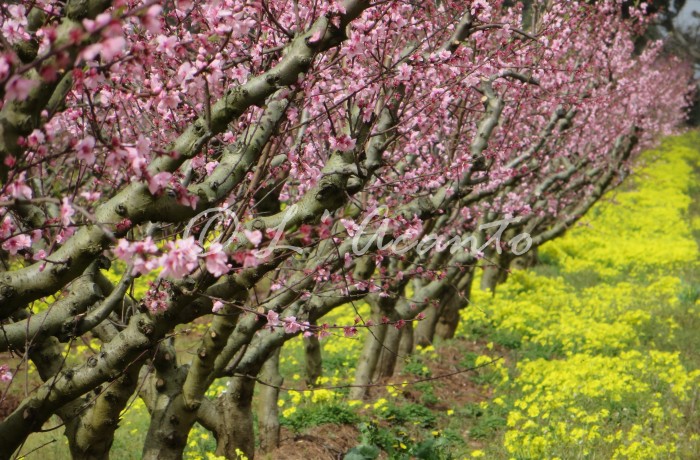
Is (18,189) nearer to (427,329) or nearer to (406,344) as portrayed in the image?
(406,344)

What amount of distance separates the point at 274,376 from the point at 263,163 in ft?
15.5

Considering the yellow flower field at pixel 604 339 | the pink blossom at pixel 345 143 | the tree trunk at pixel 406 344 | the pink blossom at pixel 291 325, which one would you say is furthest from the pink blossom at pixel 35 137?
the tree trunk at pixel 406 344

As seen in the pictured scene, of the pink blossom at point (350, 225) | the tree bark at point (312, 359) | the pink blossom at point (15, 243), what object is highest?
the pink blossom at point (15, 243)

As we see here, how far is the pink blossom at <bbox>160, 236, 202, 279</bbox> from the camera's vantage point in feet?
7.41

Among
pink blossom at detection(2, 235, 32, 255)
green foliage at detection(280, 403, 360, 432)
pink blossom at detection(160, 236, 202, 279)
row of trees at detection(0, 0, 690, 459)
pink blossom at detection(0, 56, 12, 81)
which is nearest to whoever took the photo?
pink blossom at detection(0, 56, 12, 81)

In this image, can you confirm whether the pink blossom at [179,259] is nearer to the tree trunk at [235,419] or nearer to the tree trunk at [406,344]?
the tree trunk at [235,419]

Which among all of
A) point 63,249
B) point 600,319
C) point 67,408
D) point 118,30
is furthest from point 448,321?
point 118,30

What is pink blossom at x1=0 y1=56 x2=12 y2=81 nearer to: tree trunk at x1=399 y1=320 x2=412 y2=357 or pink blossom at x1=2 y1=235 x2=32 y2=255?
pink blossom at x1=2 y1=235 x2=32 y2=255

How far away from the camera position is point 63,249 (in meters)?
3.09

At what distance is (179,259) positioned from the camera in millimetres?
2266

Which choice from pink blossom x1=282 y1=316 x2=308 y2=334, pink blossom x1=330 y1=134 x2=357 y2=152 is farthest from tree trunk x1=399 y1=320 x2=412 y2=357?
pink blossom x1=330 y1=134 x2=357 y2=152

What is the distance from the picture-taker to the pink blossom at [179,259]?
7.41 feet

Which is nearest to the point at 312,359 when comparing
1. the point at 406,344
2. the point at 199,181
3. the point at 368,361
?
the point at 368,361

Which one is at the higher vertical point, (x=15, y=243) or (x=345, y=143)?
(x=345, y=143)
